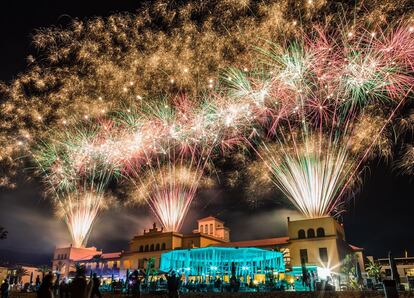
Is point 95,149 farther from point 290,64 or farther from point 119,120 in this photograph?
point 290,64

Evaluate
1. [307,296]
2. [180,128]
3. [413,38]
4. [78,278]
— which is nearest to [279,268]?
[307,296]

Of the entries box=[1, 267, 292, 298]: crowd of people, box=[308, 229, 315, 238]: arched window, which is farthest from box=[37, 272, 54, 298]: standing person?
box=[308, 229, 315, 238]: arched window

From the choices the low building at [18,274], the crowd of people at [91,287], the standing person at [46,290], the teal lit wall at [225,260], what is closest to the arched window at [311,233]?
the teal lit wall at [225,260]

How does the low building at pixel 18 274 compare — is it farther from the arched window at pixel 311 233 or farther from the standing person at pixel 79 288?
the standing person at pixel 79 288

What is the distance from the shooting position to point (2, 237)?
29625 mm

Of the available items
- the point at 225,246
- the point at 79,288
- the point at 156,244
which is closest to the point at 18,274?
the point at 156,244

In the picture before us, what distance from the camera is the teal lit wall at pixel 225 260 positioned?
108 feet

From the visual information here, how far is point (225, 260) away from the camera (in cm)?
3359

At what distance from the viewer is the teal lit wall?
3300 centimetres

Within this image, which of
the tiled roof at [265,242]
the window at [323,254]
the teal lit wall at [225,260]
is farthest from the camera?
the tiled roof at [265,242]

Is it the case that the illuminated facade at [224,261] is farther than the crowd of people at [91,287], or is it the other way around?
the illuminated facade at [224,261]

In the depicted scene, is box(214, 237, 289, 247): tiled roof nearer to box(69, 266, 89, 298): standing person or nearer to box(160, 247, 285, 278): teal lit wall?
box(160, 247, 285, 278): teal lit wall

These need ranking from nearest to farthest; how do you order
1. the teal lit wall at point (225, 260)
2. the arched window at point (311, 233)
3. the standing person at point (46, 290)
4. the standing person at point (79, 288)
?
1. the standing person at point (79, 288)
2. the standing person at point (46, 290)
3. the teal lit wall at point (225, 260)
4. the arched window at point (311, 233)

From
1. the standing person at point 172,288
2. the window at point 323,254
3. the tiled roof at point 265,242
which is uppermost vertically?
the tiled roof at point 265,242
